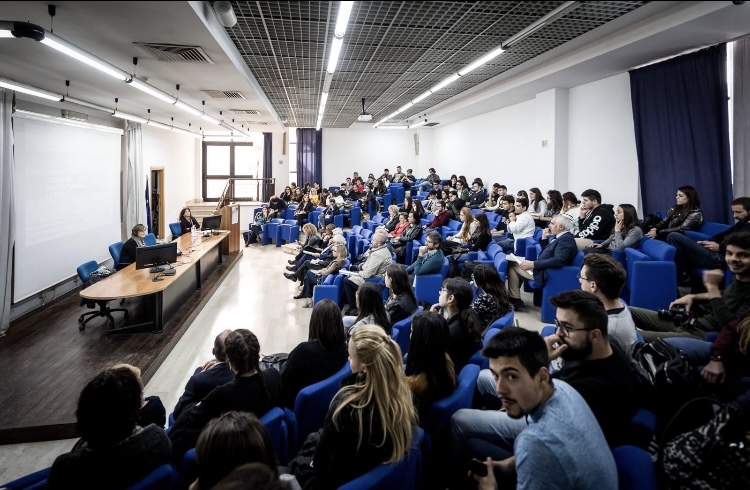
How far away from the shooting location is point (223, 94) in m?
8.28

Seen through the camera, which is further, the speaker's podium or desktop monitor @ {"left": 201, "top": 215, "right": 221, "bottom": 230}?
the speaker's podium

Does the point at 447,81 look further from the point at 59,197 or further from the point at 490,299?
the point at 59,197

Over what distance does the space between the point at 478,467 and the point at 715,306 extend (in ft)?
7.78

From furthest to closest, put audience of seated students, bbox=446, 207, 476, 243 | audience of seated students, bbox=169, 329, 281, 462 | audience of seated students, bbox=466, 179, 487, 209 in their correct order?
audience of seated students, bbox=466, 179, 487, 209 < audience of seated students, bbox=446, 207, 476, 243 < audience of seated students, bbox=169, 329, 281, 462

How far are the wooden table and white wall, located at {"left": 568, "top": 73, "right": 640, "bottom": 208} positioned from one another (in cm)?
728

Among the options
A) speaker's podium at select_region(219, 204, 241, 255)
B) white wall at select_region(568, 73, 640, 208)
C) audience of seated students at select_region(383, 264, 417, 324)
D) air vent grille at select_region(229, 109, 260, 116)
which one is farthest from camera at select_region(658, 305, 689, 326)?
air vent grille at select_region(229, 109, 260, 116)

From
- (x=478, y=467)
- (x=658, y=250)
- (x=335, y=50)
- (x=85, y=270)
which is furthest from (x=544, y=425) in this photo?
(x=85, y=270)

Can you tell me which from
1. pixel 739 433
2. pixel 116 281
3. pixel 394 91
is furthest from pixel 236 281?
pixel 739 433

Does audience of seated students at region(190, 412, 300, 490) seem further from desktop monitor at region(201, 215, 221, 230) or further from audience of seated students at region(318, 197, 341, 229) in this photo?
audience of seated students at region(318, 197, 341, 229)

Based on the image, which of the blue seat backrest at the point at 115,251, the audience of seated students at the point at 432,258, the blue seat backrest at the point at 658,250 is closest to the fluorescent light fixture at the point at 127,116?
the blue seat backrest at the point at 115,251

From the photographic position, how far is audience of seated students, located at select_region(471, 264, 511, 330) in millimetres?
3551

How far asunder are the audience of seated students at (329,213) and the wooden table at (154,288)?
5.08 metres

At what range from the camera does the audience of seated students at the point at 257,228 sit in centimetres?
1284

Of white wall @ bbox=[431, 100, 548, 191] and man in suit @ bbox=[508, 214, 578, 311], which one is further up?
white wall @ bbox=[431, 100, 548, 191]
